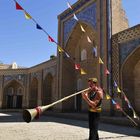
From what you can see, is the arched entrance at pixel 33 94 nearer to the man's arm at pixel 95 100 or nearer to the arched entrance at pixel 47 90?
the arched entrance at pixel 47 90

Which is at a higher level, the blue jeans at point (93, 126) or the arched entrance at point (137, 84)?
the arched entrance at point (137, 84)

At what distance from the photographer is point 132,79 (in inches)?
418

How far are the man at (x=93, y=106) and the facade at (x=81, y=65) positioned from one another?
8.62ft

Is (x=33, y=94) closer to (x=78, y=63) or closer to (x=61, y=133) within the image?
(x=78, y=63)

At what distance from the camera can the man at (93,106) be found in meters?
3.36

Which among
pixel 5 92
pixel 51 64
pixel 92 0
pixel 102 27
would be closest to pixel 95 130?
pixel 102 27

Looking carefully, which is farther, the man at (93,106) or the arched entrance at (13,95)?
the arched entrance at (13,95)

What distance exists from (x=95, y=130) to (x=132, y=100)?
743 centimetres

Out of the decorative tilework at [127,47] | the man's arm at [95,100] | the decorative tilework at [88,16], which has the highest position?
the decorative tilework at [88,16]

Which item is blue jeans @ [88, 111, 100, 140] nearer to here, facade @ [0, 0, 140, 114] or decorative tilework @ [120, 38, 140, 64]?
facade @ [0, 0, 140, 114]

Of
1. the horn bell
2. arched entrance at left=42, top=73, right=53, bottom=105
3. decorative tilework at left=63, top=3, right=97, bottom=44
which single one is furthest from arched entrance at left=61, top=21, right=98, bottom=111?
the horn bell

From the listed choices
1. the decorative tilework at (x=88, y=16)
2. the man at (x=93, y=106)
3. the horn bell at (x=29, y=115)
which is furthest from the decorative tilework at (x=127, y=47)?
the horn bell at (x=29, y=115)

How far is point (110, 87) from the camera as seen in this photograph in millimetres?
10703

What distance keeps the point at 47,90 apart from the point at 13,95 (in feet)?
21.2
